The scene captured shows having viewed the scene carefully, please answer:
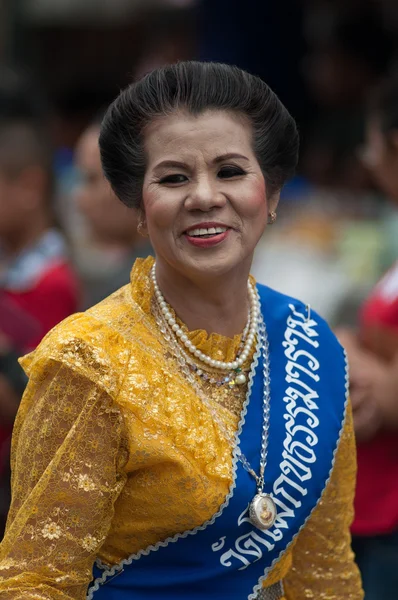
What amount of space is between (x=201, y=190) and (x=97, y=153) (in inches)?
91.3

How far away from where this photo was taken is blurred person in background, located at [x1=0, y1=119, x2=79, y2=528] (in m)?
3.95

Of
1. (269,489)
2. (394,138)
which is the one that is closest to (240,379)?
(269,489)

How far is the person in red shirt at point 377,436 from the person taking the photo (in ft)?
10.7

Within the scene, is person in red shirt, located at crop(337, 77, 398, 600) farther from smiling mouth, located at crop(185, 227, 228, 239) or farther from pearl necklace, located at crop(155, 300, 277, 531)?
smiling mouth, located at crop(185, 227, 228, 239)

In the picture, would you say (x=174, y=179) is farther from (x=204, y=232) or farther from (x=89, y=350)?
(x=89, y=350)

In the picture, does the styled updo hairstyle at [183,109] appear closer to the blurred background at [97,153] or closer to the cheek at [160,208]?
the cheek at [160,208]

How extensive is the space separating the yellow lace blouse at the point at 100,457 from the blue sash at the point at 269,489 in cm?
5

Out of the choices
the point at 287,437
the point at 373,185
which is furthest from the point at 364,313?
the point at 373,185

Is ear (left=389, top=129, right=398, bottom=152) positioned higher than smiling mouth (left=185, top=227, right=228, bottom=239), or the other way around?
ear (left=389, top=129, right=398, bottom=152)

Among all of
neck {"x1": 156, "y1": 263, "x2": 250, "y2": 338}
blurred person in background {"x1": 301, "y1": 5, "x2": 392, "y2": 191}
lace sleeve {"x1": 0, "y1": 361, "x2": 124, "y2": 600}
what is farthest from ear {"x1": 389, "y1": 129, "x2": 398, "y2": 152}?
blurred person in background {"x1": 301, "y1": 5, "x2": 392, "y2": 191}

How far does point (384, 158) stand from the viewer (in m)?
3.72

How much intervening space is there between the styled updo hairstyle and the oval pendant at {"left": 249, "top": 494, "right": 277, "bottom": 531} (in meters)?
0.68

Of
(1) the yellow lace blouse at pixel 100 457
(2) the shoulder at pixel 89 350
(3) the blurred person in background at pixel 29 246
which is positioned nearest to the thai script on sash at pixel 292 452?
(1) the yellow lace blouse at pixel 100 457

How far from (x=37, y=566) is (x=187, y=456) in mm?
362
